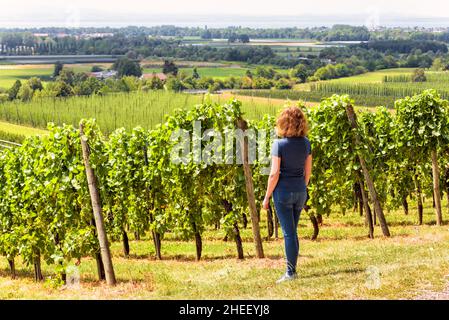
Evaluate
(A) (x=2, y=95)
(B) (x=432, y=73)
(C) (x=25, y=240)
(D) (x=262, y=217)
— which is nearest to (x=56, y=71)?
(A) (x=2, y=95)

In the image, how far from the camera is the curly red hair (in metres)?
10.2

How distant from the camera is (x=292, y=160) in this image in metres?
10.4

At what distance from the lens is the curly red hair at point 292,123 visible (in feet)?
33.6

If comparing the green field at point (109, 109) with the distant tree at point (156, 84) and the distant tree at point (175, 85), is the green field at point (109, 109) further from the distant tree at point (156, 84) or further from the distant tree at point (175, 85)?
the distant tree at point (156, 84)

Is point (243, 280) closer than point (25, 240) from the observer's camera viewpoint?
Yes

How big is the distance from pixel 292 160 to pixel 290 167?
120mm

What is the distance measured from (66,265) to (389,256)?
7.35 m

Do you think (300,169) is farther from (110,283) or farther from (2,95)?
(2,95)

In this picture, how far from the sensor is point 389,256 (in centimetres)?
1424

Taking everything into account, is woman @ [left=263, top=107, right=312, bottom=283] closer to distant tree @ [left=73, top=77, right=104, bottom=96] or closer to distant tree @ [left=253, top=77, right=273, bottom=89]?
distant tree @ [left=73, top=77, right=104, bottom=96]

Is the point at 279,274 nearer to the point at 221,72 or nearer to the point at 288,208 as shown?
the point at 288,208

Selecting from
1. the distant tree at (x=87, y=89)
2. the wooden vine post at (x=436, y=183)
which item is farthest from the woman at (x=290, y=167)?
the distant tree at (x=87, y=89)

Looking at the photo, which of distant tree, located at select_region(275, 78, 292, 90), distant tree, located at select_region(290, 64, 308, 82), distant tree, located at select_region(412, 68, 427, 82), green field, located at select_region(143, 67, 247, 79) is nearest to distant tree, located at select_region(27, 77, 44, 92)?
green field, located at select_region(143, 67, 247, 79)

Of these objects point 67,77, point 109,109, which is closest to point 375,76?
point 109,109
